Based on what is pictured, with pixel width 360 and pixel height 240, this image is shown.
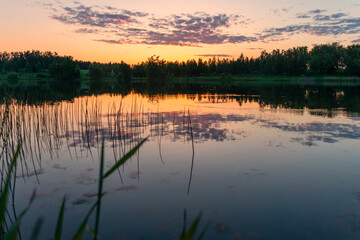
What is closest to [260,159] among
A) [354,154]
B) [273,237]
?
[354,154]

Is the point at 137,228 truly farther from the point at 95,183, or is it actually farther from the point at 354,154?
the point at 354,154

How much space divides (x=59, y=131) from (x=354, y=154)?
1373cm

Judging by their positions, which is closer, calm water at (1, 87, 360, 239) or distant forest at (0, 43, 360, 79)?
calm water at (1, 87, 360, 239)

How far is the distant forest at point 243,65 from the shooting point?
116125 mm

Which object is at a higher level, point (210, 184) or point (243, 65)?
point (243, 65)

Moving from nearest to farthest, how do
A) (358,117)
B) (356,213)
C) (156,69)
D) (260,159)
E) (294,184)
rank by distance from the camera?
(356,213) → (294,184) → (260,159) → (358,117) → (156,69)

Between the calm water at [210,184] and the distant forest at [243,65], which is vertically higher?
the distant forest at [243,65]

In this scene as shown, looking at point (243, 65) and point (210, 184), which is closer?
point (210, 184)

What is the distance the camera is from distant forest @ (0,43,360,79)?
116m

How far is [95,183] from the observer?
731 centimetres

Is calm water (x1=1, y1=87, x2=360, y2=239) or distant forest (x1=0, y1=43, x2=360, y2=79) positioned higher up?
distant forest (x1=0, y1=43, x2=360, y2=79)

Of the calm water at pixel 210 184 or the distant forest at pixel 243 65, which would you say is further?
the distant forest at pixel 243 65

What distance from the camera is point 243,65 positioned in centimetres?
14650

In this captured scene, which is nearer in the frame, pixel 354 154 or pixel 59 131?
pixel 354 154
